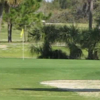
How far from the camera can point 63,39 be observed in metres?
36.6

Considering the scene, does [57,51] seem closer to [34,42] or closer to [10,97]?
[34,42]

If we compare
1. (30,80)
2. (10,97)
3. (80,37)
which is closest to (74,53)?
(80,37)

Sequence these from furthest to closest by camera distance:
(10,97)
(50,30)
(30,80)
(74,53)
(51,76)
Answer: (50,30), (74,53), (51,76), (30,80), (10,97)

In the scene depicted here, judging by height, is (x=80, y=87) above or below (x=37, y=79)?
above

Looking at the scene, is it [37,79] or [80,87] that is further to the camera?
[37,79]

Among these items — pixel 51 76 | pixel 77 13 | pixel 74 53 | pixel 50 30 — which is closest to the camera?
pixel 51 76

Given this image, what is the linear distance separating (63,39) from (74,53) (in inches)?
88.2

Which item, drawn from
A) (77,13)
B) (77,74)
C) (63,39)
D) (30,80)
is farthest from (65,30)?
(77,13)

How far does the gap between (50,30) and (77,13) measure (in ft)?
145

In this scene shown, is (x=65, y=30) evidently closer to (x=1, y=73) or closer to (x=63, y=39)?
(x=63, y=39)

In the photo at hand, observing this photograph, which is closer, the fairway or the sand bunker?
the fairway

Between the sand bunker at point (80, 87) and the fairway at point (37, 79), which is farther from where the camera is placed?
the sand bunker at point (80, 87)

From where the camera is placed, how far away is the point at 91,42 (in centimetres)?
3541

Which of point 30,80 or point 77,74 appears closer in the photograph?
point 30,80
